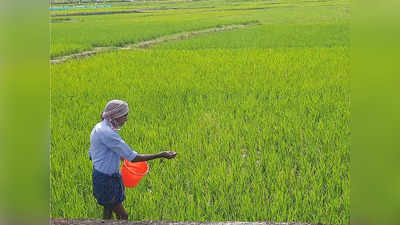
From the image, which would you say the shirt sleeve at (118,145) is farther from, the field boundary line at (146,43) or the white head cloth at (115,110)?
the field boundary line at (146,43)

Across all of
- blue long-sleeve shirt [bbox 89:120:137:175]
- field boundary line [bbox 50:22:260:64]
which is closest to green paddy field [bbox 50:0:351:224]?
field boundary line [bbox 50:22:260:64]

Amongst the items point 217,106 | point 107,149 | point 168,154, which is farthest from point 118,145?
point 217,106

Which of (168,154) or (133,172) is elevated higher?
(168,154)

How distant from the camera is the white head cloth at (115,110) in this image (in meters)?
4.09

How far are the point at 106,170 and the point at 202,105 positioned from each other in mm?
1011

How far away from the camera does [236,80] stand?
4.43m

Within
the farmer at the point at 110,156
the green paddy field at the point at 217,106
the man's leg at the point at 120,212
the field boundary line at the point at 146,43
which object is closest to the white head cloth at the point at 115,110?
the farmer at the point at 110,156

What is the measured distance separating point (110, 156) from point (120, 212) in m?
0.48

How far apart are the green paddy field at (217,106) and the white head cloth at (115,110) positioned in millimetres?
362

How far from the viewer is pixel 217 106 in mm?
4406

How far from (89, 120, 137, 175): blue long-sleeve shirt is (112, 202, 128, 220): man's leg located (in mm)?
297

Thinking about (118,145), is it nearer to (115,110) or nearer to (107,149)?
(107,149)
